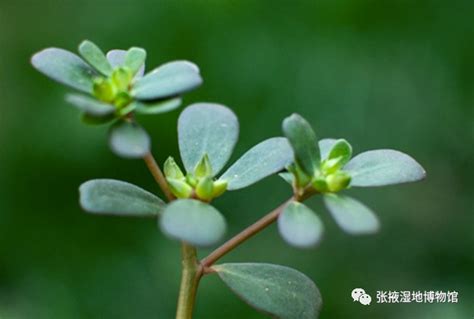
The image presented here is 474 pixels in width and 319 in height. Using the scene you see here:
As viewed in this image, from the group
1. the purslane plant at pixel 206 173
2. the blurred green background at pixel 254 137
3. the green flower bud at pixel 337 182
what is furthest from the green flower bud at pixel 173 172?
the blurred green background at pixel 254 137

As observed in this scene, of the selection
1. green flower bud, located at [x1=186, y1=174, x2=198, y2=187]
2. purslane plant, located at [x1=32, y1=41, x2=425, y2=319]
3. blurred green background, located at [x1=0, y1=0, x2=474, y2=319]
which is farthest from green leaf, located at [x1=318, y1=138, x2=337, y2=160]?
blurred green background, located at [x1=0, y1=0, x2=474, y2=319]

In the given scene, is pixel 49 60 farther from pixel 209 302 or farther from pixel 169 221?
pixel 209 302

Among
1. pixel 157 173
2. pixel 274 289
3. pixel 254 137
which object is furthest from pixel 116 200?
pixel 254 137

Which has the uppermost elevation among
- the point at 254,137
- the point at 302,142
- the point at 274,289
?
the point at 254,137

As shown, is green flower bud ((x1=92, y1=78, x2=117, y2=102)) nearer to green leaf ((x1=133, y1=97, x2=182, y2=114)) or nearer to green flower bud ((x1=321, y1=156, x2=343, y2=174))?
green leaf ((x1=133, y1=97, x2=182, y2=114))

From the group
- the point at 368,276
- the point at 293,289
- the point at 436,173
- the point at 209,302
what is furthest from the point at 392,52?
the point at 293,289

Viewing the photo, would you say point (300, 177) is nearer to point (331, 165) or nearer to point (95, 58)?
point (331, 165)
